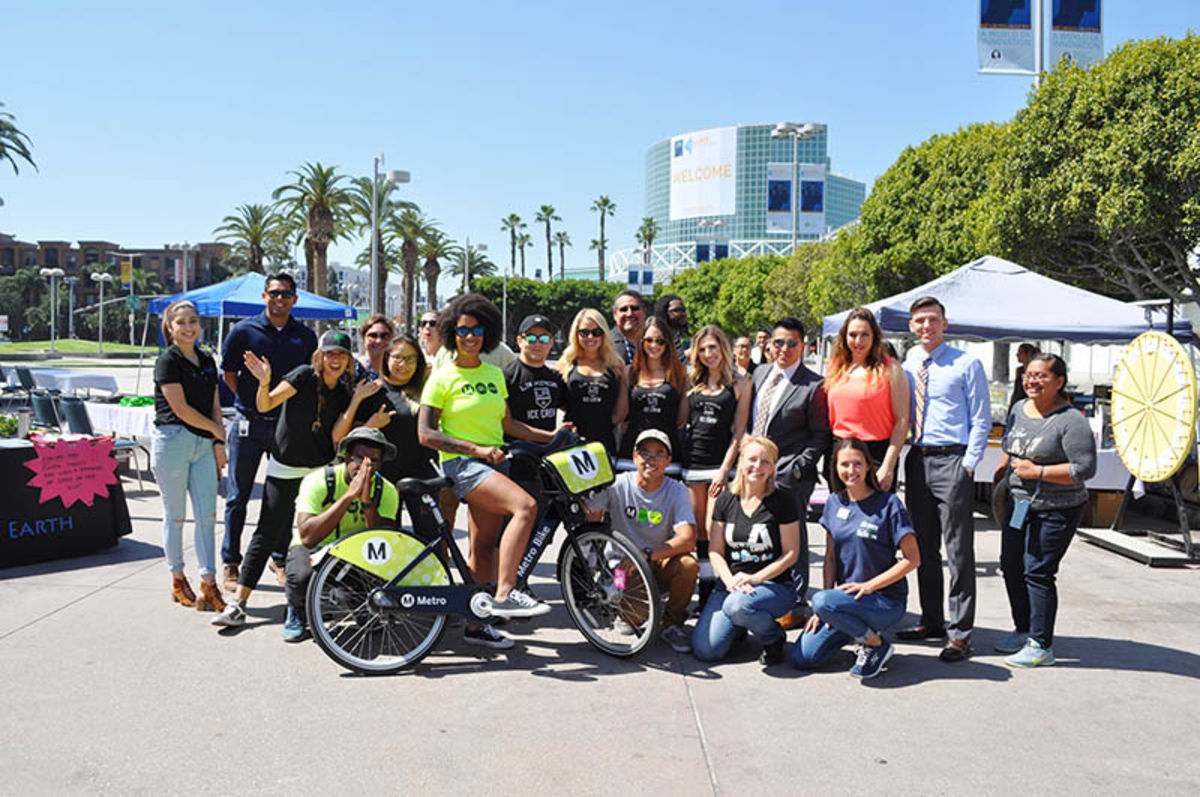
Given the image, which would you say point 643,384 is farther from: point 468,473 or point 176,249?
point 176,249

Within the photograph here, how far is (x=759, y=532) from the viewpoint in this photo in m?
4.88

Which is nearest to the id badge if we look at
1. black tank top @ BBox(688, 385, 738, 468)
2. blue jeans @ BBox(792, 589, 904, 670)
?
blue jeans @ BBox(792, 589, 904, 670)

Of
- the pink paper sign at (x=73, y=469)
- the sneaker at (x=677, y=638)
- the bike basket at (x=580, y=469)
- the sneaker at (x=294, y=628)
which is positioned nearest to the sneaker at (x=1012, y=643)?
the sneaker at (x=677, y=638)

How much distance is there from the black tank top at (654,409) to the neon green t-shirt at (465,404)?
37.7 inches

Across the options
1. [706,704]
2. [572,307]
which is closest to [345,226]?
[706,704]

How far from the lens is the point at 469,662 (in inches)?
191

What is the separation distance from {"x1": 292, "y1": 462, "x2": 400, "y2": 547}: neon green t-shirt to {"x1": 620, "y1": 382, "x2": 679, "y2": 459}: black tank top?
5.13ft

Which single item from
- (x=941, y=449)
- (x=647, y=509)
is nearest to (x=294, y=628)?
(x=647, y=509)

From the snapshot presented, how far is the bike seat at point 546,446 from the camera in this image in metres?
5.09

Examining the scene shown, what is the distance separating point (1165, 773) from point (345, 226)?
3938cm

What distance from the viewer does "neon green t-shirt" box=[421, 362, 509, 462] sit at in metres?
A: 5.01

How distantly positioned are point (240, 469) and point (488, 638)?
223cm

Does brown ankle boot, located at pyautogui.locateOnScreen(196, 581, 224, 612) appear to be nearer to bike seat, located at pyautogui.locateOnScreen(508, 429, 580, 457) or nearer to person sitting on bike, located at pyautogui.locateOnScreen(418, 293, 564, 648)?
person sitting on bike, located at pyautogui.locateOnScreen(418, 293, 564, 648)

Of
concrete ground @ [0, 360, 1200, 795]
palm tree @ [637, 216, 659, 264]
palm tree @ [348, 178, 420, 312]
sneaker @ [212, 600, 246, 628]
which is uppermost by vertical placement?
palm tree @ [637, 216, 659, 264]
